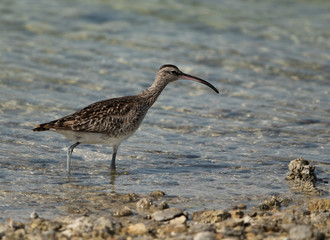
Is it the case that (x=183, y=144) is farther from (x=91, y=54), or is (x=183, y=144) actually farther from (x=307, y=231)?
(x=91, y=54)

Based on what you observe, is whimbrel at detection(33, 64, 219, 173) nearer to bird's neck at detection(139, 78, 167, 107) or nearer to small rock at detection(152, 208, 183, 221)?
bird's neck at detection(139, 78, 167, 107)

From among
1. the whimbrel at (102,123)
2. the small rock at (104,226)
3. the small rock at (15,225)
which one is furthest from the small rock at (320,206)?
the small rock at (15,225)

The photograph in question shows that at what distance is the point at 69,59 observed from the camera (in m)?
16.8

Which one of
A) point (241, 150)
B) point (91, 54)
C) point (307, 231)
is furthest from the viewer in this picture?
point (91, 54)

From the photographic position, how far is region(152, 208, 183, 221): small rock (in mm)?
7629

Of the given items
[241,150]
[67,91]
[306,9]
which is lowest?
[241,150]

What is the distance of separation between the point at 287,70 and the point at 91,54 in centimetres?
515

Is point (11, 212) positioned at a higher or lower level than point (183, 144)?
lower

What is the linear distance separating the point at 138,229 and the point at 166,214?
611 mm

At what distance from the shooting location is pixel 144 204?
27.0 ft

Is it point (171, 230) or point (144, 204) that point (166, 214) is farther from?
point (144, 204)

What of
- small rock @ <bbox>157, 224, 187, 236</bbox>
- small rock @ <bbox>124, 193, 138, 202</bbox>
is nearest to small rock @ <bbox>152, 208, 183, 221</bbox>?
small rock @ <bbox>157, 224, 187, 236</bbox>

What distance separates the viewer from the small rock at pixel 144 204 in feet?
26.9

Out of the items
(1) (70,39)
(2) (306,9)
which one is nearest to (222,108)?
(1) (70,39)
